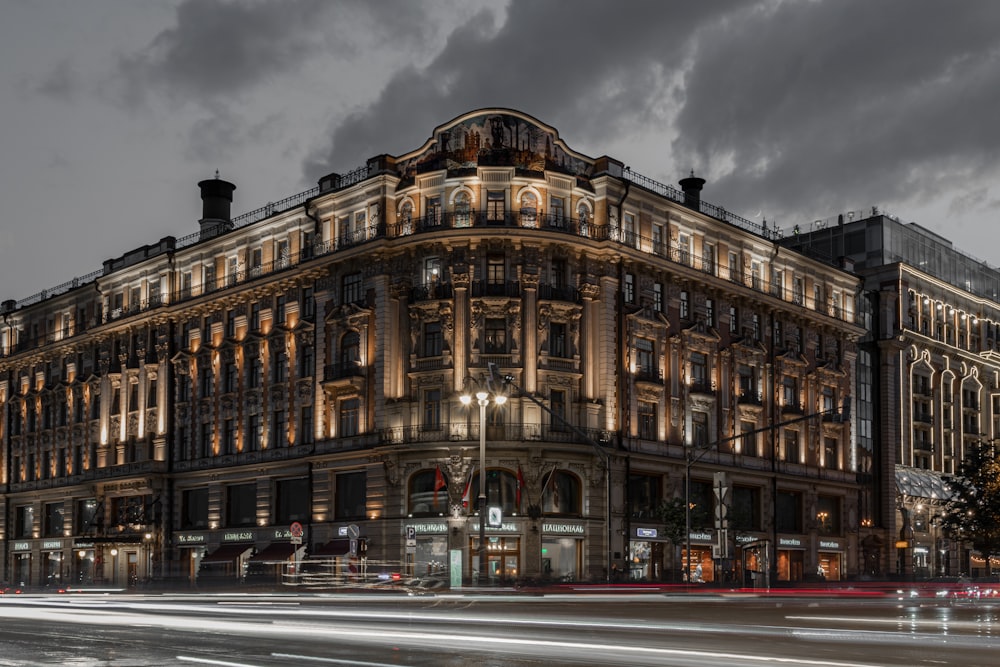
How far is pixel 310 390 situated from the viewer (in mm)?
70688

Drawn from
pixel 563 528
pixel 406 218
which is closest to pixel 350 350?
pixel 406 218

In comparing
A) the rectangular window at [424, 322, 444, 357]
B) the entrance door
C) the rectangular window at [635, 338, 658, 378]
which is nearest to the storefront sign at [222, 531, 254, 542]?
the entrance door

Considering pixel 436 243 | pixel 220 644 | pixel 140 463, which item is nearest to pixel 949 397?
pixel 436 243

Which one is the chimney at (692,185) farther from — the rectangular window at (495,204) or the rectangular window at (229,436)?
the rectangular window at (229,436)

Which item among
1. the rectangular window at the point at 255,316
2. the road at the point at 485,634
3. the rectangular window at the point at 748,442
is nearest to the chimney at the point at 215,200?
the rectangular window at the point at 255,316

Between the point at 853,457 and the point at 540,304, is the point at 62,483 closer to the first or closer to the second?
the point at 540,304

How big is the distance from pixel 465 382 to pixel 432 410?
2723 mm

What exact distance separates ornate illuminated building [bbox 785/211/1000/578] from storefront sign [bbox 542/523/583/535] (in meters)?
33.7

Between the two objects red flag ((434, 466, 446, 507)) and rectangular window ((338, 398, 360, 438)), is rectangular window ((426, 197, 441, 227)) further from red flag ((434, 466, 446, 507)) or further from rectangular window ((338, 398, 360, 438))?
red flag ((434, 466, 446, 507))

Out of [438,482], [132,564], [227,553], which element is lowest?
[132,564]

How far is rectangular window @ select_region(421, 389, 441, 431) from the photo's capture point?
6394cm

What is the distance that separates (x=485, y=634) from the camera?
23562 mm

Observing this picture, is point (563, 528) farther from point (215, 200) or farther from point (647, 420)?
point (215, 200)

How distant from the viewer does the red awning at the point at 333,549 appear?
65.8 m
